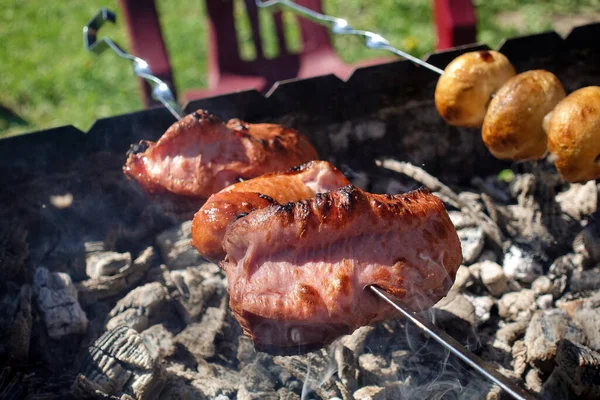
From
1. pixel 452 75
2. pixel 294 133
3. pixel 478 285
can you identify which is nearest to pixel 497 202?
pixel 478 285

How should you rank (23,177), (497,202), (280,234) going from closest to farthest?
(280,234) → (23,177) → (497,202)

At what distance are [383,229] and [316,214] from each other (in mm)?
215

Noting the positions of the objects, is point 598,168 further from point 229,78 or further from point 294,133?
point 229,78

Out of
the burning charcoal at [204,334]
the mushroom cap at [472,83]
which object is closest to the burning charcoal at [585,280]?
the mushroom cap at [472,83]

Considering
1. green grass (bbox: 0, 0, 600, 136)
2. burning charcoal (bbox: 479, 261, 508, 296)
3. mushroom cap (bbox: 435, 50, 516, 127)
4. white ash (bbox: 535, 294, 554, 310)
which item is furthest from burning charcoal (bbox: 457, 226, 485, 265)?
green grass (bbox: 0, 0, 600, 136)

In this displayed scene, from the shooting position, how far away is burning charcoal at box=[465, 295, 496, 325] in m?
2.75

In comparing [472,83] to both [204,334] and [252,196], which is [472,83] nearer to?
[252,196]

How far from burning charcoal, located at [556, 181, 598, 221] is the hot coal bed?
10mm

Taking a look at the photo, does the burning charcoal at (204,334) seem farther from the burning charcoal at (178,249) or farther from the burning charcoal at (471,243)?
the burning charcoal at (471,243)

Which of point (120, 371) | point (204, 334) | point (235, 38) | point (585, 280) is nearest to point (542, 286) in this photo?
point (585, 280)

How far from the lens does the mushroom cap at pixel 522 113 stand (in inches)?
99.1

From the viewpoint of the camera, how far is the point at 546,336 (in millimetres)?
2488

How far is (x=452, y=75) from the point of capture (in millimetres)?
2754

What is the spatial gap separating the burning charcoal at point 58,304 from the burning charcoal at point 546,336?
1.89m
